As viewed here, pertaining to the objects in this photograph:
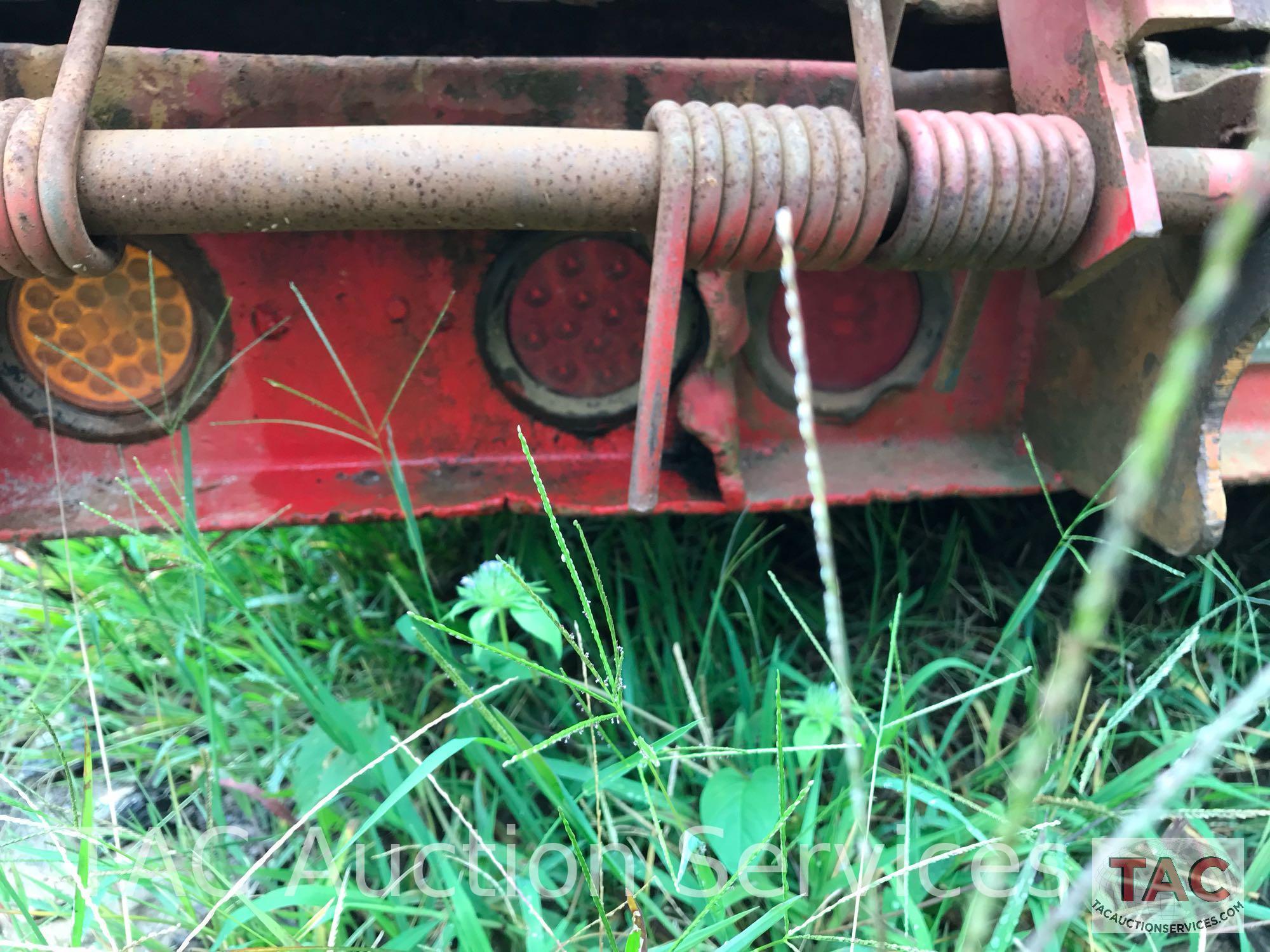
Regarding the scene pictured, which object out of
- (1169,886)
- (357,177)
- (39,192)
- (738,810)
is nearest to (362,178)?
(357,177)

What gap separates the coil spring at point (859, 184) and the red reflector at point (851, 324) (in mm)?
406

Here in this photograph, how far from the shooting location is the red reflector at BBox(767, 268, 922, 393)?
139 centimetres

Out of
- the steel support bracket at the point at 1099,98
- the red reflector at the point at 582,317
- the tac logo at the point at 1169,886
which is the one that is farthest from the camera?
the red reflector at the point at 582,317

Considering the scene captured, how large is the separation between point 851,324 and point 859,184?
1.75ft

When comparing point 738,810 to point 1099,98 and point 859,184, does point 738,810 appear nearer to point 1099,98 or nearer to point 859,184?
point 859,184

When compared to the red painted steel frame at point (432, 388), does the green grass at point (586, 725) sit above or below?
below

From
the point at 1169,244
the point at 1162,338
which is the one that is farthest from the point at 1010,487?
the point at 1169,244

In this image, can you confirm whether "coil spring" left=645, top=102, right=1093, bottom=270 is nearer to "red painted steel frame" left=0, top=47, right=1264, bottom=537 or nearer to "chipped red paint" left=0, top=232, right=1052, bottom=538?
"red painted steel frame" left=0, top=47, right=1264, bottom=537

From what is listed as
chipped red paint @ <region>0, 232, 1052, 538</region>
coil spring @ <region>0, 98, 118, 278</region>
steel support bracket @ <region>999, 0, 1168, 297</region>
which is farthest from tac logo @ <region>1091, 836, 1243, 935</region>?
coil spring @ <region>0, 98, 118, 278</region>

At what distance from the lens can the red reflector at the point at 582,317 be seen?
1.34 meters

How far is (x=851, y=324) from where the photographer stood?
1.42 metres

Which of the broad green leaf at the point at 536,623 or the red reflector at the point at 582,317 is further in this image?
the red reflector at the point at 582,317

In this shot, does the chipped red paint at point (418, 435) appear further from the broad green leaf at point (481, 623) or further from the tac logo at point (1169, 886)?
the tac logo at point (1169, 886)

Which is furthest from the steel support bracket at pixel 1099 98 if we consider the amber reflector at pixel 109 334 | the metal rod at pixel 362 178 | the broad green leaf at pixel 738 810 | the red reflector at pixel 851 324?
the amber reflector at pixel 109 334
